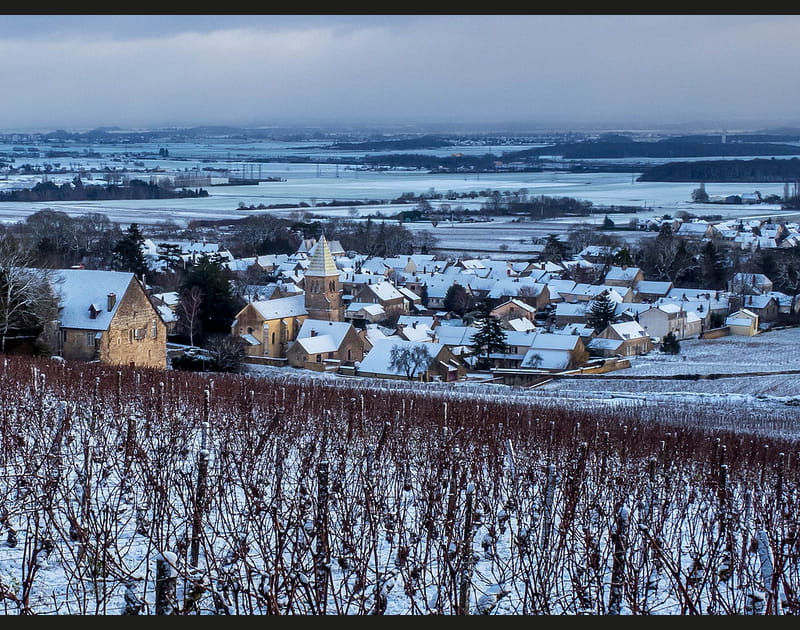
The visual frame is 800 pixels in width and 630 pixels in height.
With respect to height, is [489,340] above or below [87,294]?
below

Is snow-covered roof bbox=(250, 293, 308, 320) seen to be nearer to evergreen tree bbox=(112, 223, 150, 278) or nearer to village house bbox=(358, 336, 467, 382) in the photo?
village house bbox=(358, 336, 467, 382)

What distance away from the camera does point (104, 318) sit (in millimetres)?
27406

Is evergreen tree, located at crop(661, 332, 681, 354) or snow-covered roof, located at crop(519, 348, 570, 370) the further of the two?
evergreen tree, located at crop(661, 332, 681, 354)

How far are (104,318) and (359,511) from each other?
20.2 m

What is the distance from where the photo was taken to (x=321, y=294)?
139 feet

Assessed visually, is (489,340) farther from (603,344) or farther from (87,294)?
(87,294)

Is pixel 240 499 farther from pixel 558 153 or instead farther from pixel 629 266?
pixel 558 153

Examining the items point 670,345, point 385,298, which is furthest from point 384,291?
point 670,345

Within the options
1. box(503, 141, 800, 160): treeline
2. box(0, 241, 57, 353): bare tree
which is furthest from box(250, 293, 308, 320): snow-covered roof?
box(503, 141, 800, 160): treeline

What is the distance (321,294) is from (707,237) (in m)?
39.9

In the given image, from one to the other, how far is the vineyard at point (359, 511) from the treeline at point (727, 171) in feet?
429

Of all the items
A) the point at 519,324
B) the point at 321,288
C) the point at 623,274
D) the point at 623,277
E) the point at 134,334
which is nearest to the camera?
the point at 134,334

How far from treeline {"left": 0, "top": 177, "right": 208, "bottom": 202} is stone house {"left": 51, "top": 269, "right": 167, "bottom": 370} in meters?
69.4

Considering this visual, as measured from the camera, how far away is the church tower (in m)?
→ 42.3
